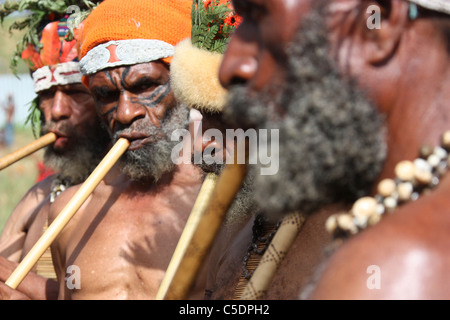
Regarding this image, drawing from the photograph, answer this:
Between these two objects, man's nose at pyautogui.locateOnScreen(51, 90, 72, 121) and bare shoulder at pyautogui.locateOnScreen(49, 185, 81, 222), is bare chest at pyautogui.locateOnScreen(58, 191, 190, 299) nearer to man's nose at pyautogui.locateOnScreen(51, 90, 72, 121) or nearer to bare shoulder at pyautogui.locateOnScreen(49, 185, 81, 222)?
bare shoulder at pyautogui.locateOnScreen(49, 185, 81, 222)

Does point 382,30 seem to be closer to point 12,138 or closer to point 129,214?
point 129,214

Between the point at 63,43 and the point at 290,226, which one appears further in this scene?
the point at 63,43

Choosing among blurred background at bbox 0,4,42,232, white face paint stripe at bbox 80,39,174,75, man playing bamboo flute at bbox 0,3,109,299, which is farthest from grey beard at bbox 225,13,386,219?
blurred background at bbox 0,4,42,232

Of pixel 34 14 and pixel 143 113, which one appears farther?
pixel 34 14

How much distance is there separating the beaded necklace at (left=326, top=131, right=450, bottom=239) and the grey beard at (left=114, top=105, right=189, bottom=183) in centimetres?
210

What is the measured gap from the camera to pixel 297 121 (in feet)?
4.64

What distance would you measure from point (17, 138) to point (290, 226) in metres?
17.6

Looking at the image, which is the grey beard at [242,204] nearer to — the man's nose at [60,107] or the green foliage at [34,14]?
the man's nose at [60,107]

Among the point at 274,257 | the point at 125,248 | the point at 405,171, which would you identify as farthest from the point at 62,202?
the point at 405,171

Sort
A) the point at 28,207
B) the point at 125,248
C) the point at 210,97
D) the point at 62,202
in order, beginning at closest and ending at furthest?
the point at 210,97
the point at 125,248
the point at 62,202
the point at 28,207

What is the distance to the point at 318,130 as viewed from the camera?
4.63 ft

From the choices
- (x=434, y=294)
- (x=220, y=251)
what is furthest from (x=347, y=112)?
(x=220, y=251)

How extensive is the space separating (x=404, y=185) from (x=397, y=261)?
24 centimetres

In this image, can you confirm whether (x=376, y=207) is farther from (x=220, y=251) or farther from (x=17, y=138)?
(x=17, y=138)
